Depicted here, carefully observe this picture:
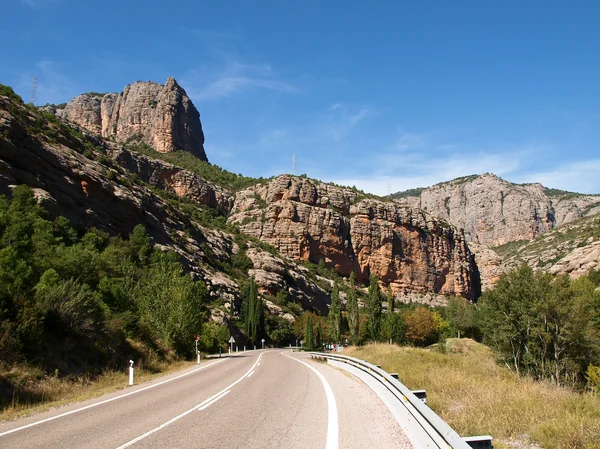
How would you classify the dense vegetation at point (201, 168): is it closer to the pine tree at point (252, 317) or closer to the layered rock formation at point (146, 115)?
the layered rock formation at point (146, 115)

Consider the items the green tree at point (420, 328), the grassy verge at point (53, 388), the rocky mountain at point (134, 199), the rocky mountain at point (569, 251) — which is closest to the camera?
the grassy verge at point (53, 388)

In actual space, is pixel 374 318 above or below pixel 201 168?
below

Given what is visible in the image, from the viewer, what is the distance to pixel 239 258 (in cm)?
9794

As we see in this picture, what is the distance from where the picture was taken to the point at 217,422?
7.72m

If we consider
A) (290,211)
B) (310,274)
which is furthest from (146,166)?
(310,274)

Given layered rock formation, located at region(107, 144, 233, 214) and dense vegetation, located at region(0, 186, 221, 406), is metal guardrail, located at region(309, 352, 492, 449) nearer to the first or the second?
dense vegetation, located at region(0, 186, 221, 406)

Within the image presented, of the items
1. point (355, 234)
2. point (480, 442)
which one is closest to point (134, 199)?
point (480, 442)

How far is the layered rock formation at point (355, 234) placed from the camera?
124m

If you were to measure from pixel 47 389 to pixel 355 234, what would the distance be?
411ft

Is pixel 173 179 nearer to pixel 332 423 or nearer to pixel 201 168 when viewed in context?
pixel 201 168

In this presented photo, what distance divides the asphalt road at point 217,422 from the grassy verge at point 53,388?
74cm

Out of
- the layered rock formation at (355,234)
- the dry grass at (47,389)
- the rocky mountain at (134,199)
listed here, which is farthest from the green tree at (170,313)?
the layered rock formation at (355,234)

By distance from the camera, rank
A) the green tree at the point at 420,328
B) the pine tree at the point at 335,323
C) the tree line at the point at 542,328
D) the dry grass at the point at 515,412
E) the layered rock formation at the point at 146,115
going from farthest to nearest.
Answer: the layered rock formation at the point at 146,115 < the green tree at the point at 420,328 < the pine tree at the point at 335,323 < the tree line at the point at 542,328 < the dry grass at the point at 515,412

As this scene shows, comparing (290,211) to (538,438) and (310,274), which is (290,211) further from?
(538,438)
